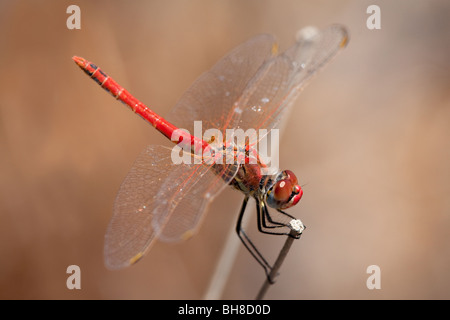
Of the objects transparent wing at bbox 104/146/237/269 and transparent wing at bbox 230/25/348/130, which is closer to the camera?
transparent wing at bbox 104/146/237/269

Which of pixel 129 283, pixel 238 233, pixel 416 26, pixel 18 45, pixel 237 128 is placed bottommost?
pixel 129 283

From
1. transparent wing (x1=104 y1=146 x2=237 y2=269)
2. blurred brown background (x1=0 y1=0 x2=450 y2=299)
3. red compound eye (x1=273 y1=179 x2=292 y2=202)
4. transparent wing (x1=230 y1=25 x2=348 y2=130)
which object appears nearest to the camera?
transparent wing (x1=104 y1=146 x2=237 y2=269)

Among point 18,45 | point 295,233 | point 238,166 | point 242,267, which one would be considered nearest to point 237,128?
point 238,166

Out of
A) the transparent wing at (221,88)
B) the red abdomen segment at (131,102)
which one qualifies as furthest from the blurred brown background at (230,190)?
the transparent wing at (221,88)

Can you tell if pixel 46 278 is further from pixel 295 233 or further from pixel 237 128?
pixel 295 233

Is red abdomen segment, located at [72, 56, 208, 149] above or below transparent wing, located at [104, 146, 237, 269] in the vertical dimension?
above

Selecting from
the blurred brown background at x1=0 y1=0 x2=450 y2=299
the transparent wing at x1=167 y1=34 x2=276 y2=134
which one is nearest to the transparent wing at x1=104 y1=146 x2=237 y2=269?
the transparent wing at x1=167 y1=34 x2=276 y2=134

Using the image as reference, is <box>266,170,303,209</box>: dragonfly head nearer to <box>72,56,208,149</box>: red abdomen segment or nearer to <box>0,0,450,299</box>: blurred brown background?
<box>72,56,208,149</box>: red abdomen segment

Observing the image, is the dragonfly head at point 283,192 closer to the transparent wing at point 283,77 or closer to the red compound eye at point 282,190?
the red compound eye at point 282,190
